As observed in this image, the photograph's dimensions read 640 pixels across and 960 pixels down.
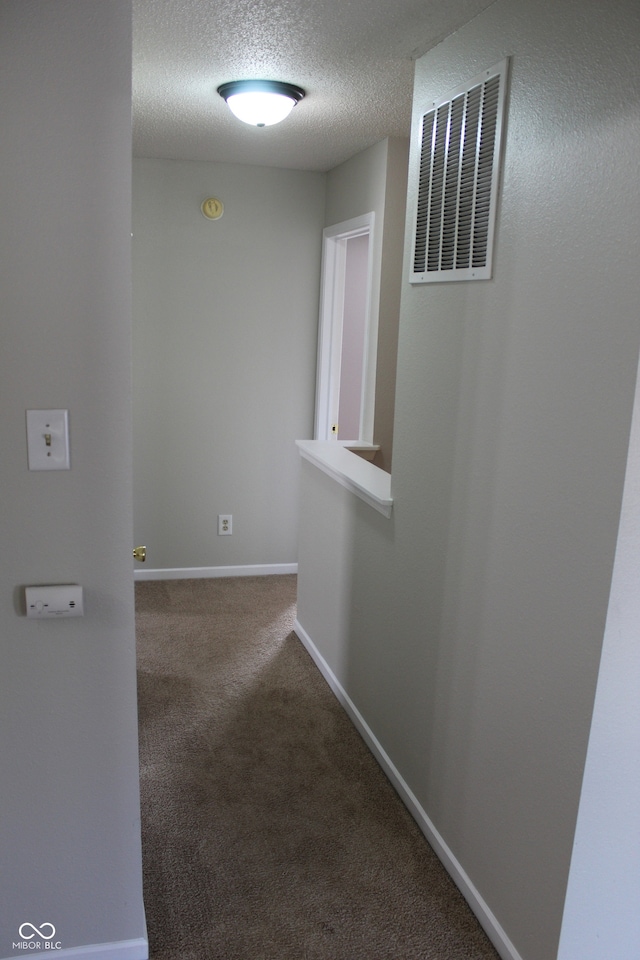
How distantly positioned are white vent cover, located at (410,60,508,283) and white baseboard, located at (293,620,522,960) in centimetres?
159

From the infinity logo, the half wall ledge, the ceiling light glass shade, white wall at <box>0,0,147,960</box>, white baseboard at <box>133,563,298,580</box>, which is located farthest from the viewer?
white baseboard at <box>133,563,298,580</box>

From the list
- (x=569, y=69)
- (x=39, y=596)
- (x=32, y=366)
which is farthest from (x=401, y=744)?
(x=569, y=69)

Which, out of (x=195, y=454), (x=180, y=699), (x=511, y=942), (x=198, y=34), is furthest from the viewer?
(x=195, y=454)

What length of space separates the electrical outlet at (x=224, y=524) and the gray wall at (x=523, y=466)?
2.14 m

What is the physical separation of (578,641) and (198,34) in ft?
6.48

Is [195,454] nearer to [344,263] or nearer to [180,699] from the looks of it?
[344,263]

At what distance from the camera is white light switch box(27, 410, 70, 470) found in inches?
63.2

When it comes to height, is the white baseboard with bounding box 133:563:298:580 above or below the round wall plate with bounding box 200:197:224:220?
below

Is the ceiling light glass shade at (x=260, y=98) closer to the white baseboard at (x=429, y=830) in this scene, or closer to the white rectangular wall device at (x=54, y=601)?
the white rectangular wall device at (x=54, y=601)

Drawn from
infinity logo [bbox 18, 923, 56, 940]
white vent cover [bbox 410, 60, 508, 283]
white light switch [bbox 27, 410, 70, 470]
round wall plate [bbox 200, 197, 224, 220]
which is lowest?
infinity logo [bbox 18, 923, 56, 940]

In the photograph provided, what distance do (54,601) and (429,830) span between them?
4.50ft

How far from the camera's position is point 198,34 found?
2.30 metres

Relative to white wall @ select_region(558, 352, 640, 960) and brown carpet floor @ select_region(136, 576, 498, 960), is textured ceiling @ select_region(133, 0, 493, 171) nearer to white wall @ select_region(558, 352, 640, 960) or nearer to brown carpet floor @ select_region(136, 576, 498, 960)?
white wall @ select_region(558, 352, 640, 960)

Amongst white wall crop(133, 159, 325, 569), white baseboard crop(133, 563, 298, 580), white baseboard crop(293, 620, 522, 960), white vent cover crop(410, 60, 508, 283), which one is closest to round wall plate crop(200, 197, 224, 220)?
white wall crop(133, 159, 325, 569)
